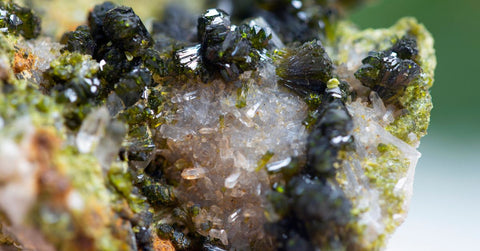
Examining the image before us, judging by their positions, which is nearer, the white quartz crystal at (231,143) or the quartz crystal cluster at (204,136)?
the quartz crystal cluster at (204,136)

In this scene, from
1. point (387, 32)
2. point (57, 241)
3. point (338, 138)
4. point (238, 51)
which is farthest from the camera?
point (387, 32)

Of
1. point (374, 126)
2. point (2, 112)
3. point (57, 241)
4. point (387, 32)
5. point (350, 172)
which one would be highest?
point (387, 32)

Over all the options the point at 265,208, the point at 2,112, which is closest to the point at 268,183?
the point at 265,208

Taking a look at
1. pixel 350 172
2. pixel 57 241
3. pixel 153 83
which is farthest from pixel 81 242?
pixel 350 172

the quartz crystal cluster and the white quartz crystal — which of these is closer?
the quartz crystal cluster

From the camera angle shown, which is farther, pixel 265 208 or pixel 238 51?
pixel 238 51

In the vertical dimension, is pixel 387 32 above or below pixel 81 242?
above

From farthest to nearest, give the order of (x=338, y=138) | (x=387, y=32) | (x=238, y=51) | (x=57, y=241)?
(x=387, y=32), (x=238, y=51), (x=338, y=138), (x=57, y=241)

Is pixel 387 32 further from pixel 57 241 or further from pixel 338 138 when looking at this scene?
pixel 57 241
